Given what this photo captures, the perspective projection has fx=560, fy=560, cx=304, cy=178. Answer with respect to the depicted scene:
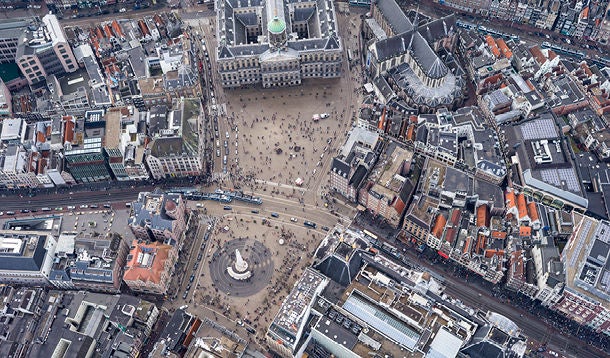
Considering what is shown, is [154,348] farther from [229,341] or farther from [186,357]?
[229,341]

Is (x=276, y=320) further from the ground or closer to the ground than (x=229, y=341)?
further from the ground

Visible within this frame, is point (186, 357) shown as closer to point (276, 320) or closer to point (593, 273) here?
point (276, 320)

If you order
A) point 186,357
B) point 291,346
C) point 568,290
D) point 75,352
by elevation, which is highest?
point 568,290

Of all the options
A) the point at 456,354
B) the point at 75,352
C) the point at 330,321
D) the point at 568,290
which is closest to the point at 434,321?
the point at 456,354

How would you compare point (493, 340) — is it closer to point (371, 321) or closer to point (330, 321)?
point (371, 321)

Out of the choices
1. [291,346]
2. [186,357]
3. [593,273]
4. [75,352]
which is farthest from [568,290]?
[75,352]

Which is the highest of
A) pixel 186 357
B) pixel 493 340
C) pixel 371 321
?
pixel 493 340

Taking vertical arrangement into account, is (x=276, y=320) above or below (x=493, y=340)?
below

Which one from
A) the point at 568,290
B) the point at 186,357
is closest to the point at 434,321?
the point at 568,290
